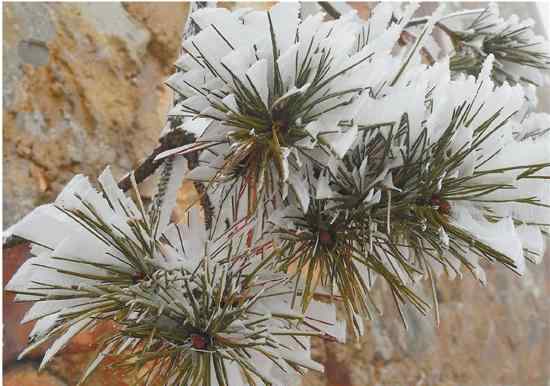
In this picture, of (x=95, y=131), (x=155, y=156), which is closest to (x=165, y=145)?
(x=155, y=156)

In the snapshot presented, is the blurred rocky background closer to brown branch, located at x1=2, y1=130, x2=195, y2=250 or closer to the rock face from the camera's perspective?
the rock face

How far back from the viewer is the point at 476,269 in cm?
28

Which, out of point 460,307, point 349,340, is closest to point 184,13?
point 349,340

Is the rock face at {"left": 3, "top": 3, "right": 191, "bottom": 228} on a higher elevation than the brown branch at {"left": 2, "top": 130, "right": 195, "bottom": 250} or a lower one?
higher

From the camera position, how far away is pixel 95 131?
2.74 feet

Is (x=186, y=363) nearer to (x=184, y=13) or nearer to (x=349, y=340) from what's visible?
(x=349, y=340)

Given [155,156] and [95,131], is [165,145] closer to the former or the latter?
[155,156]

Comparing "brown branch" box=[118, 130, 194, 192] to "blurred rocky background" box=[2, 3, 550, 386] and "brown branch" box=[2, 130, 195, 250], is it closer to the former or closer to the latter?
"brown branch" box=[2, 130, 195, 250]

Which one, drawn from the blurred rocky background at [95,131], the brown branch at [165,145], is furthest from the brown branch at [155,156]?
the blurred rocky background at [95,131]

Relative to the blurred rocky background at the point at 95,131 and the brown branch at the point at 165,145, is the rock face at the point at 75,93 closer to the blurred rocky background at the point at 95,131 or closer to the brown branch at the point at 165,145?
the blurred rocky background at the point at 95,131

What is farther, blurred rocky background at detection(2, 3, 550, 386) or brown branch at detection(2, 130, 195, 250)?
blurred rocky background at detection(2, 3, 550, 386)

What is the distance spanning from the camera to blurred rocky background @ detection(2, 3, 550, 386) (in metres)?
0.73

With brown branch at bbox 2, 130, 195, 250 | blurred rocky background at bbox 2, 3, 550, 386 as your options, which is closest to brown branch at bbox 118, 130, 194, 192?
brown branch at bbox 2, 130, 195, 250

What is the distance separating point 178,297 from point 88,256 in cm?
6
